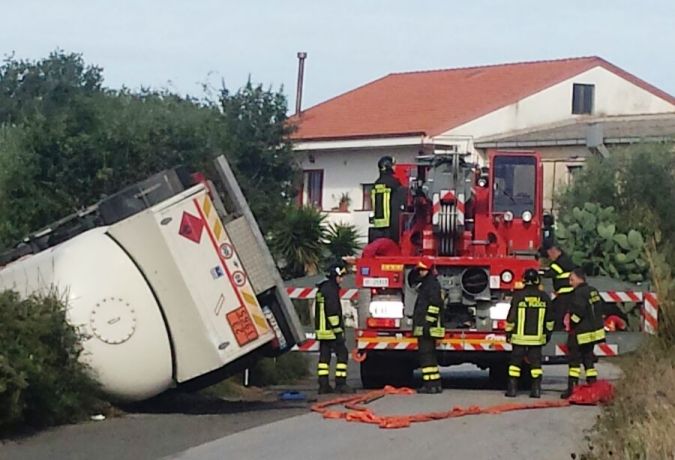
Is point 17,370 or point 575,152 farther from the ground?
point 575,152

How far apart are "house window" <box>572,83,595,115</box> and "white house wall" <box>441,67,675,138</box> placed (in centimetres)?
18

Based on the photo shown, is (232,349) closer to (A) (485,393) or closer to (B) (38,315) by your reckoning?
(B) (38,315)

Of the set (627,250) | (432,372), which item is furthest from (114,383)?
(627,250)

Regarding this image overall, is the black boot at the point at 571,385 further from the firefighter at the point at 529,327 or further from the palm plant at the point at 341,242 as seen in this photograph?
Answer: the palm plant at the point at 341,242

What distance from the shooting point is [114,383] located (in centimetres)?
1489

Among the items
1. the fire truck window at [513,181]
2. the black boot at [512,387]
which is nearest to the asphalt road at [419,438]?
the black boot at [512,387]

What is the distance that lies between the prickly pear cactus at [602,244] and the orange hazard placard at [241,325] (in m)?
15.2

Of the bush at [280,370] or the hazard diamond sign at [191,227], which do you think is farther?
the bush at [280,370]

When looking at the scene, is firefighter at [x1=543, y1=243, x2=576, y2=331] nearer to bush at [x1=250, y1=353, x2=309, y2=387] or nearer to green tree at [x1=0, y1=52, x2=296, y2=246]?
bush at [x1=250, y1=353, x2=309, y2=387]

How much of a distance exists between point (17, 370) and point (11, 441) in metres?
0.66

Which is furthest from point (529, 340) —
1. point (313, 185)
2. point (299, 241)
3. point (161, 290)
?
point (313, 185)

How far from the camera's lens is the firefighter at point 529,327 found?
55.7 feet

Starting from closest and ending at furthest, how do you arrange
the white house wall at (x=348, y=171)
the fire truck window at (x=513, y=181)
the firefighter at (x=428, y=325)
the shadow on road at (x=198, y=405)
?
the shadow on road at (x=198, y=405)
the firefighter at (x=428, y=325)
the fire truck window at (x=513, y=181)
the white house wall at (x=348, y=171)

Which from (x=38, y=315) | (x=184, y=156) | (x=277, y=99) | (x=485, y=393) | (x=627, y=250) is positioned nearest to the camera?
(x=38, y=315)
